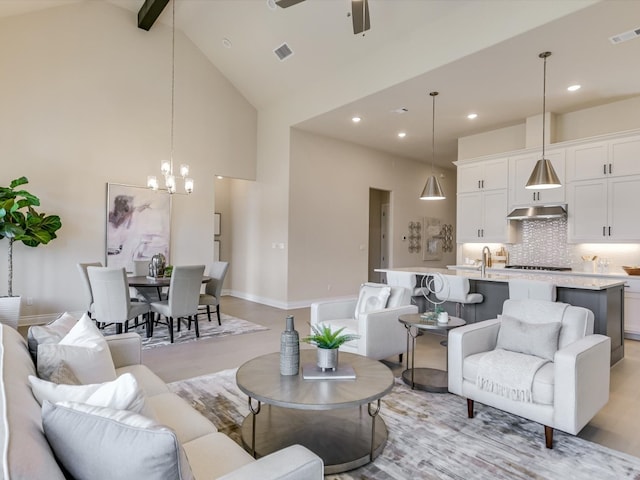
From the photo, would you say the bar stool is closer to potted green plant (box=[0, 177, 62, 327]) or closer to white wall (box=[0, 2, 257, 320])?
white wall (box=[0, 2, 257, 320])

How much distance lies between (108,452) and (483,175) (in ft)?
23.4

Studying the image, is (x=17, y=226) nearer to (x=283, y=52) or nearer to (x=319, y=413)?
(x=283, y=52)

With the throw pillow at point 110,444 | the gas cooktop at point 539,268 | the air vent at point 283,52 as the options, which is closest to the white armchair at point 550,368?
the throw pillow at point 110,444

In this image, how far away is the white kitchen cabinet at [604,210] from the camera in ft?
17.3

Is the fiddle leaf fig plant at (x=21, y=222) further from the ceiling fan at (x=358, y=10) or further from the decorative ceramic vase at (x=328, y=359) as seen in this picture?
the decorative ceramic vase at (x=328, y=359)

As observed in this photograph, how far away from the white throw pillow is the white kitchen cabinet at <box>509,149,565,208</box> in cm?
646

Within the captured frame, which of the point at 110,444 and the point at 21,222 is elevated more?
the point at 21,222

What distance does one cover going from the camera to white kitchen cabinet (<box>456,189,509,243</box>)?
668 cm

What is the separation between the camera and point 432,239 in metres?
10.1

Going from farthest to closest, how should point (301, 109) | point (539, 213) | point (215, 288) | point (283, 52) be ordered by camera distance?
1. point (301, 109)
2. point (283, 52)
3. point (539, 213)
4. point (215, 288)

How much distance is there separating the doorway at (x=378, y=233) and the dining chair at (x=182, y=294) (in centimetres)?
556

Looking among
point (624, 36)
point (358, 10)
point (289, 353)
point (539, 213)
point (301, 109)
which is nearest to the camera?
point (289, 353)

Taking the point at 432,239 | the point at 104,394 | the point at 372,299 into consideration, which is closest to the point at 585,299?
the point at 372,299

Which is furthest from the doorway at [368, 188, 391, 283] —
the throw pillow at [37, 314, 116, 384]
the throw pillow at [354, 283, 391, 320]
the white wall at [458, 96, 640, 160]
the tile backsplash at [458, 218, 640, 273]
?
the throw pillow at [37, 314, 116, 384]
